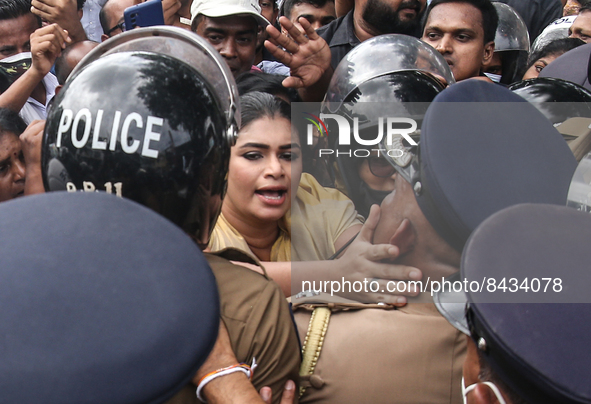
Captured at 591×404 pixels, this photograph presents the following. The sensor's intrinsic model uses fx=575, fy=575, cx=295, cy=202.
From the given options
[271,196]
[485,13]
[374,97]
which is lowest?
[271,196]

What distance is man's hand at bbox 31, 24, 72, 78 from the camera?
342 centimetres

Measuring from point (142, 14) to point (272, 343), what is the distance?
64.6 inches

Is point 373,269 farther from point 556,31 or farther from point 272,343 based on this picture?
point 556,31

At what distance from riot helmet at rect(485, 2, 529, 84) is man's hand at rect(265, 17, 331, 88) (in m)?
2.53

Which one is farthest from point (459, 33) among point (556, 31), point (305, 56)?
point (556, 31)

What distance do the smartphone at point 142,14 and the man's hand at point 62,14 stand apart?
180 cm

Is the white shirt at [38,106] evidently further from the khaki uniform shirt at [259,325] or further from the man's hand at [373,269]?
the khaki uniform shirt at [259,325]


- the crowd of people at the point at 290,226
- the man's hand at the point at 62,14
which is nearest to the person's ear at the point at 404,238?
the crowd of people at the point at 290,226

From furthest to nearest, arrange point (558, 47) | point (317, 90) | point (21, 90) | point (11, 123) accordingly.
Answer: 1. point (558, 47)
2. point (21, 90)
3. point (317, 90)
4. point (11, 123)

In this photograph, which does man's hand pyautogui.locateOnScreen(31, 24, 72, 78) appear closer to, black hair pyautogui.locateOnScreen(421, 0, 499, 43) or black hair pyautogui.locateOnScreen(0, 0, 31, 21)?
black hair pyautogui.locateOnScreen(0, 0, 31, 21)

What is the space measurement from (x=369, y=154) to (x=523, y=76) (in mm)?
2788

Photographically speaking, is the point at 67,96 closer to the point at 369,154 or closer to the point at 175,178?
the point at 175,178

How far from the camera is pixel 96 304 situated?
889 mm

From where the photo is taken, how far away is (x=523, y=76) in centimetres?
511
